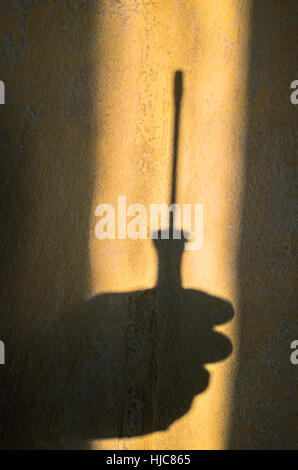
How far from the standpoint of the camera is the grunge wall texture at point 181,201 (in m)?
0.69

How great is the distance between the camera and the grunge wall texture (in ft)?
2.28

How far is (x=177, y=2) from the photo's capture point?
0.75 meters

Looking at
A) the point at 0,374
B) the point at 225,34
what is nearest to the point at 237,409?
the point at 0,374

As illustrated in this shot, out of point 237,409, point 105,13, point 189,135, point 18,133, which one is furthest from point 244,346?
point 105,13

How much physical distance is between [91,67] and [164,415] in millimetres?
642

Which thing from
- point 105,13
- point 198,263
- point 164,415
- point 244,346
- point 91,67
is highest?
point 105,13

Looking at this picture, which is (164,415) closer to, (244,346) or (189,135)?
(244,346)

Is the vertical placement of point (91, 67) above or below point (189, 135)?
above

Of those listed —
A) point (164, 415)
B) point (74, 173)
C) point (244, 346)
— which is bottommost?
point (164, 415)

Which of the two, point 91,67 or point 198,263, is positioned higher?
point 91,67

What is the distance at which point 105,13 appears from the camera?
72cm

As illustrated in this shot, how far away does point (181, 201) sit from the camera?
75 centimetres

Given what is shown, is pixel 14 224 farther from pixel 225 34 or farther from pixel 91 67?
pixel 225 34

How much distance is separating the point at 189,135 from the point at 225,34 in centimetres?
20
